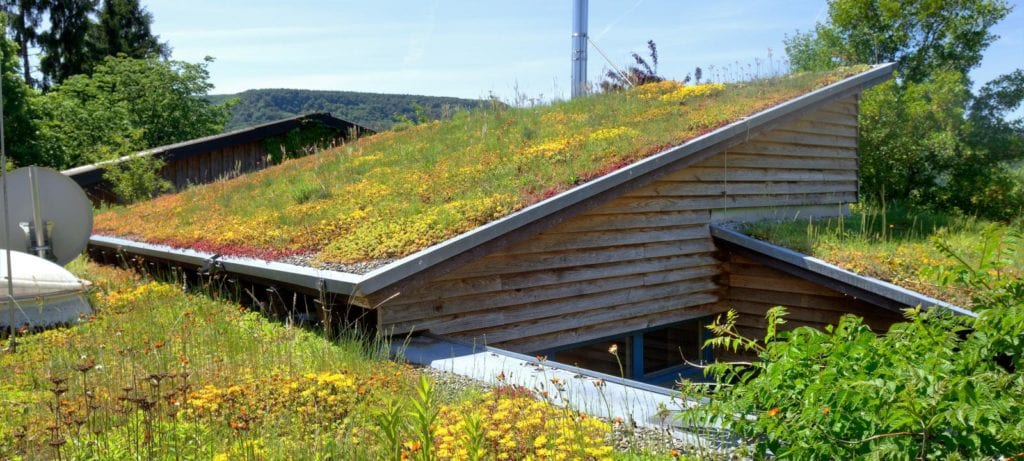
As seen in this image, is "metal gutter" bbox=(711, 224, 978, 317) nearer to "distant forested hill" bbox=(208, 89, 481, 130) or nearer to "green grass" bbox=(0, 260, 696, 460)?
"green grass" bbox=(0, 260, 696, 460)

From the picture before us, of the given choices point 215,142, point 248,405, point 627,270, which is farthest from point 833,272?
point 215,142

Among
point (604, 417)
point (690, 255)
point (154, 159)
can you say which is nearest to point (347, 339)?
point (604, 417)

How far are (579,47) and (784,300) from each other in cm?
829

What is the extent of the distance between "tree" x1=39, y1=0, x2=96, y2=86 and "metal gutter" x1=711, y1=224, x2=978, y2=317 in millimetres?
36805

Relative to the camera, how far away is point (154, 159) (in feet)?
64.3

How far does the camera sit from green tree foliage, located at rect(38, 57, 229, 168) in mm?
30875

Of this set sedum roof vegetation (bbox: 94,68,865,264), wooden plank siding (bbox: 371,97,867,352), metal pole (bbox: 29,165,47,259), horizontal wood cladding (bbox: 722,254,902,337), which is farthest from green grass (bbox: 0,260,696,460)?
horizontal wood cladding (bbox: 722,254,902,337)

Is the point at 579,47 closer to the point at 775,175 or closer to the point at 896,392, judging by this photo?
the point at 775,175

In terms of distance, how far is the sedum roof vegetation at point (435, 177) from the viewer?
331 inches

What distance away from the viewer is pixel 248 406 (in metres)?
4.68

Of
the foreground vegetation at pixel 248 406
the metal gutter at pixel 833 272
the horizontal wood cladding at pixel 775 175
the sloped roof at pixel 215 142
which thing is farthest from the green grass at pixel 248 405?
the sloped roof at pixel 215 142

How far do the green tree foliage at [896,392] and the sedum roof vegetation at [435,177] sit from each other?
4.40 m

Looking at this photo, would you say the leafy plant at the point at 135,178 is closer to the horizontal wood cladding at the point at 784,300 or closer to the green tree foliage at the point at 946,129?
the horizontal wood cladding at the point at 784,300

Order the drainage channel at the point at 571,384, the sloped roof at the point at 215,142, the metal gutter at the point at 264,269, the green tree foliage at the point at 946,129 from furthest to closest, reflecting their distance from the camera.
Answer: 1. the green tree foliage at the point at 946,129
2. the sloped roof at the point at 215,142
3. the metal gutter at the point at 264,269
4. the drainage channel at the point at 571,384
